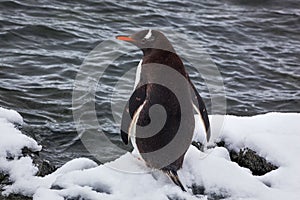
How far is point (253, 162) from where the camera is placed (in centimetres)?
427

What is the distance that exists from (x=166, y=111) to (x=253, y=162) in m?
0.84

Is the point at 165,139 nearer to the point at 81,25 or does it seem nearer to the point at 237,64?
the point at 237,64

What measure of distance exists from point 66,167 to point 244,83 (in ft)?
14.7

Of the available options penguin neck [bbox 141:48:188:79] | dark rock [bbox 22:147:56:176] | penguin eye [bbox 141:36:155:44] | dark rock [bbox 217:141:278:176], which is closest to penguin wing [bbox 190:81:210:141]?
penguin neck [bbox 141:48:188:79]

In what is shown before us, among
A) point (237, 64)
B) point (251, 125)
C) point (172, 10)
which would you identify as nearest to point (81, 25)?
point (172, 10)

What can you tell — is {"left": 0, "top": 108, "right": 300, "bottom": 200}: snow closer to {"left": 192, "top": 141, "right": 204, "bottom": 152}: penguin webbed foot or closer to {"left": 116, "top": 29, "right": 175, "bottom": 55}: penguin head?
{"left": 192, "top": 141, "right": 204, "bottom": 152}: penguin webbed foot

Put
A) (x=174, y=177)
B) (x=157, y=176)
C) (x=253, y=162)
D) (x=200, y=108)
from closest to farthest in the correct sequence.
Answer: (x=174, y=177) < (x=157, y=176) < (x=200, y=108) < (x=253, y=162)

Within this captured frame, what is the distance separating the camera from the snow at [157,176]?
3688mm

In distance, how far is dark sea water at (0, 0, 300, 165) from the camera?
660cm

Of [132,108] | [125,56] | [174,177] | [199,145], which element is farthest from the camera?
[125,56]

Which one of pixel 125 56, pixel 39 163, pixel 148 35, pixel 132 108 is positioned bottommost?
pixel 125 56

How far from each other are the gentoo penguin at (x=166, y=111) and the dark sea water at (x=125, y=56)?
5.45ft

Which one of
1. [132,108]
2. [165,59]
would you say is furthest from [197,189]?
[165,59]

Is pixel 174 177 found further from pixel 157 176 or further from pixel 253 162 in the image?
pixel 253 162
